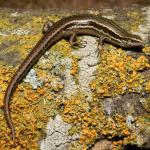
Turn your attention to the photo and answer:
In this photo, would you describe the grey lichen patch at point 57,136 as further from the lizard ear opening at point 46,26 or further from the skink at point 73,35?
the lizard ear opening at point 46,26

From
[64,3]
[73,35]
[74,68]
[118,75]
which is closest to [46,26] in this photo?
[73,35]

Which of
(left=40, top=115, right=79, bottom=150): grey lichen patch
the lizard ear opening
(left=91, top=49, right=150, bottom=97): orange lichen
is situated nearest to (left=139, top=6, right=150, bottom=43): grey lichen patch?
(left=91, top=49, right=150, bottom=97): orange lichen

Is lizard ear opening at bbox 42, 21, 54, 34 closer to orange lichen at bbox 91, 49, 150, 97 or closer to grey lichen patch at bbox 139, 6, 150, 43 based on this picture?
orange lichen at bbox 91, 49, 150, 97

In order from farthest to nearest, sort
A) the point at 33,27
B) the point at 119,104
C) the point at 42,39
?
1. the point at 33,27
2. the point at 42,39
3. the point at 119,104

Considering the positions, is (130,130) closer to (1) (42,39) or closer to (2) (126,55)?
(2) (126,55)

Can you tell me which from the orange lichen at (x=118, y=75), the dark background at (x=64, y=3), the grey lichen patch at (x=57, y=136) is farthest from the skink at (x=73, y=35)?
the dark background at (x=64, y=3)

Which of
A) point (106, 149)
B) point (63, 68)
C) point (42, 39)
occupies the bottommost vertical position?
point (106, 149)

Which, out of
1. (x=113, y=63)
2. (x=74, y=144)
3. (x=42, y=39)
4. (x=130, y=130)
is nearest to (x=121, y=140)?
(x=130, y=130)

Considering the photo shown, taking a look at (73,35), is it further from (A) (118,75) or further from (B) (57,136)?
(B) (57,136)
